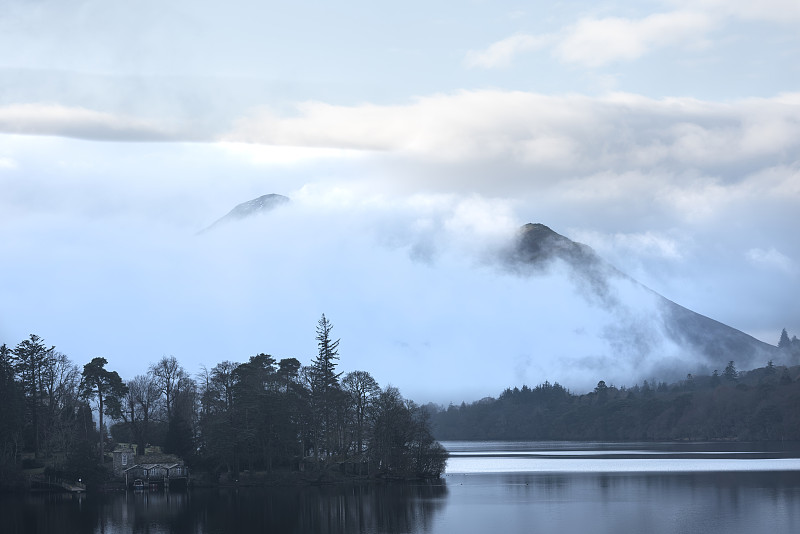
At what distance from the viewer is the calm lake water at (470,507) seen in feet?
217

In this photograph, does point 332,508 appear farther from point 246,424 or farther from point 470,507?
point 246,424

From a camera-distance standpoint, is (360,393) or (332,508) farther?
(360,393)

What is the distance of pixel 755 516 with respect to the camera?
6750cm

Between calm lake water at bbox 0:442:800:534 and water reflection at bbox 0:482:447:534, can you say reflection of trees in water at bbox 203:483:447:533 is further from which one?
calm lake water at bbox 0:442:800:534

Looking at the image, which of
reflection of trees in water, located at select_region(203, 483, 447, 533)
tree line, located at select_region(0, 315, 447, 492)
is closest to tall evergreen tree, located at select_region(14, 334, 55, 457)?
tree line, located at select_region(0, 315, 447, 492)

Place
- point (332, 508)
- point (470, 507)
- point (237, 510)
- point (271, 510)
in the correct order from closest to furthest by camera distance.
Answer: point (470, 507)
point (271, 510)
point (332, 508)
point (237, 510)

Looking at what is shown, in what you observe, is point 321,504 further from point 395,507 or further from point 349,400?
point 349,400

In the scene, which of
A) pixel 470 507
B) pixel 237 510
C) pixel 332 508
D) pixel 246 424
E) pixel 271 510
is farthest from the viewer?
pixel 246 424

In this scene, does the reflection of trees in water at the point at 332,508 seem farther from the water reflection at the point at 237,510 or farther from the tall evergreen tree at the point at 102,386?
the tall evergreen tree at the point at 102,386

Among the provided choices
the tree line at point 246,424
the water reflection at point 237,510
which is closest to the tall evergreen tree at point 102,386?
the tree line at point 246,424

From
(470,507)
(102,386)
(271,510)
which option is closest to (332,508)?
(271,510)

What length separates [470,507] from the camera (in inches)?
3083

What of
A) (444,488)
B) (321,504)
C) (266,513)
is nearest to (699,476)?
(444,488)

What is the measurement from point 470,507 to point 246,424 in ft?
107
